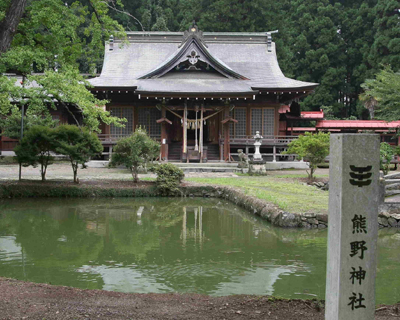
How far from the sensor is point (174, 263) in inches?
318

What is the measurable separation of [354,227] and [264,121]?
22.4 m

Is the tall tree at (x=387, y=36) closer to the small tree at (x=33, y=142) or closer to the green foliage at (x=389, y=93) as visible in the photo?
the green foliage at (x=389, y=93)

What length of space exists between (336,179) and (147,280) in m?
3.88

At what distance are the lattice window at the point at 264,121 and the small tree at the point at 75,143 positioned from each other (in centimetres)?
1227

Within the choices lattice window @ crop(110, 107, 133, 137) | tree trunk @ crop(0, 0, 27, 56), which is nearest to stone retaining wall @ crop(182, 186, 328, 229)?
tree trunk @ crop(0, 0, 27, 56)

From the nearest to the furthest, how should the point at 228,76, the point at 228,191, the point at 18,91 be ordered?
the point at 18,91 → the point at 228,191 → the point at 228,76

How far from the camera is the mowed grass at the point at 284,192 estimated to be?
11.9m

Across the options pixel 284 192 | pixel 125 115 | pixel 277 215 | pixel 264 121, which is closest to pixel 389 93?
pixel 264 121

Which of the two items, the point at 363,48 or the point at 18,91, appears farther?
the point at 363,48

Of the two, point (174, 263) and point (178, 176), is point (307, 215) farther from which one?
point (178, 176)

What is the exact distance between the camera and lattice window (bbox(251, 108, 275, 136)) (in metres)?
26.4

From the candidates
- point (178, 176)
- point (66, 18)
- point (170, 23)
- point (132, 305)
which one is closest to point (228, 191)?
point (178, 176)

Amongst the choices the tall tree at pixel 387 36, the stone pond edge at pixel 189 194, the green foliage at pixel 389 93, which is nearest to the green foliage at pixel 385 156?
the green foliage at pixel 389 93

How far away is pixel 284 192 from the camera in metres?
14.7
